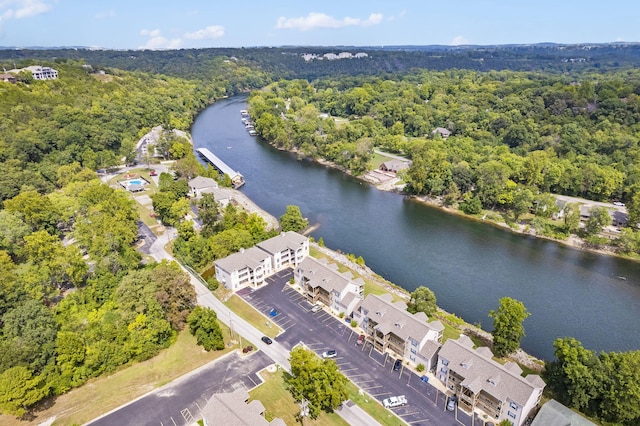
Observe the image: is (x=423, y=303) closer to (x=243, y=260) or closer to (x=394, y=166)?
(x=243, y=260)

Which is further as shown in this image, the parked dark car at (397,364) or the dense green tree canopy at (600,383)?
the parked dark car at (397,364)

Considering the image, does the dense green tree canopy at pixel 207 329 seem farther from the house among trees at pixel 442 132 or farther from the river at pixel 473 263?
the house among trees at pixel 442 132

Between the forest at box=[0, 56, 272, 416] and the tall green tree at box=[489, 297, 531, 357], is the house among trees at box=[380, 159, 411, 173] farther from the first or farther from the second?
the tall green tree at box=[489, 297, 531, 357]

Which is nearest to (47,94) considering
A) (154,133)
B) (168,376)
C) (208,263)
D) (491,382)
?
(154,133)

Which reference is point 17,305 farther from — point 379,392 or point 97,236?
point 379,392

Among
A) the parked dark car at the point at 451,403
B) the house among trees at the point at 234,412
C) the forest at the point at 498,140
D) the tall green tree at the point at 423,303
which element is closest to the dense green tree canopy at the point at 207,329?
the house among trees at the point at 234,412
